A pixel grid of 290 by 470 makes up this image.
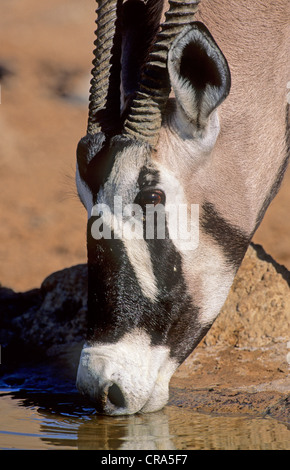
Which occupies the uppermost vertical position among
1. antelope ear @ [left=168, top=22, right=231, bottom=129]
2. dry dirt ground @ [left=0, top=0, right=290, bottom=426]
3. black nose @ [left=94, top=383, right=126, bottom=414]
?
dry dirt ground @ [left=0, top=0, right=290, bottom=426]

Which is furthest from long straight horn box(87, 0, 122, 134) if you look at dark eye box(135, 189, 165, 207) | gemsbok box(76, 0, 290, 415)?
dark eye box(135, 189, 165, 207)

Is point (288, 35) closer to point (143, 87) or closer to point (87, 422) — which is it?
point (143, 87)

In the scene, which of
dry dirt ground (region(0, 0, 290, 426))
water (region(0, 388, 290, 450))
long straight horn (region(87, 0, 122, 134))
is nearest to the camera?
water (region(0, 388, 290, 450))

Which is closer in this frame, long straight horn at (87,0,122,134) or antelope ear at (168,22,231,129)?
antelope ear at (168,22,231,129)

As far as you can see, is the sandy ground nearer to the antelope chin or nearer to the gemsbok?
the gemsbok

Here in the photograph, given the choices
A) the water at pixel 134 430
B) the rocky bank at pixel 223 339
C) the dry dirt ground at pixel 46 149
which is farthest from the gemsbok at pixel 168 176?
the dry dirt ground at pixel 46 149

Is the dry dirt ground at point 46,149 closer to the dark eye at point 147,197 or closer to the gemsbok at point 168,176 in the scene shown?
the gemsbok at point 168,176

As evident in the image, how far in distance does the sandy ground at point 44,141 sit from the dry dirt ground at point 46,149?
11 mm

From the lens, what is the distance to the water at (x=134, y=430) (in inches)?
138

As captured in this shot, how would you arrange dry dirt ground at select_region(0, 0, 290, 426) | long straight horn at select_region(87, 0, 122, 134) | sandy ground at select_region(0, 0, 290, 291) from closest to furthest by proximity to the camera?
long straight horn at select_region(87, 0, 122, 134), dry dirt ground at select_region(0, 0, 290, 426), sandy ground at select_region(0, 0, 290, 291)

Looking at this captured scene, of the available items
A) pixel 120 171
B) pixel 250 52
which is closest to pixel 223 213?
pixel 120 171

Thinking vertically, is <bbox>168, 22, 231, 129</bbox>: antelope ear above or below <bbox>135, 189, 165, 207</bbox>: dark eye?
above

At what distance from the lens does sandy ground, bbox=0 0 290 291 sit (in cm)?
777

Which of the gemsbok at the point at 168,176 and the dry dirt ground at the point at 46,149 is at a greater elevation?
the dry dirt ground at the point at 46,149
